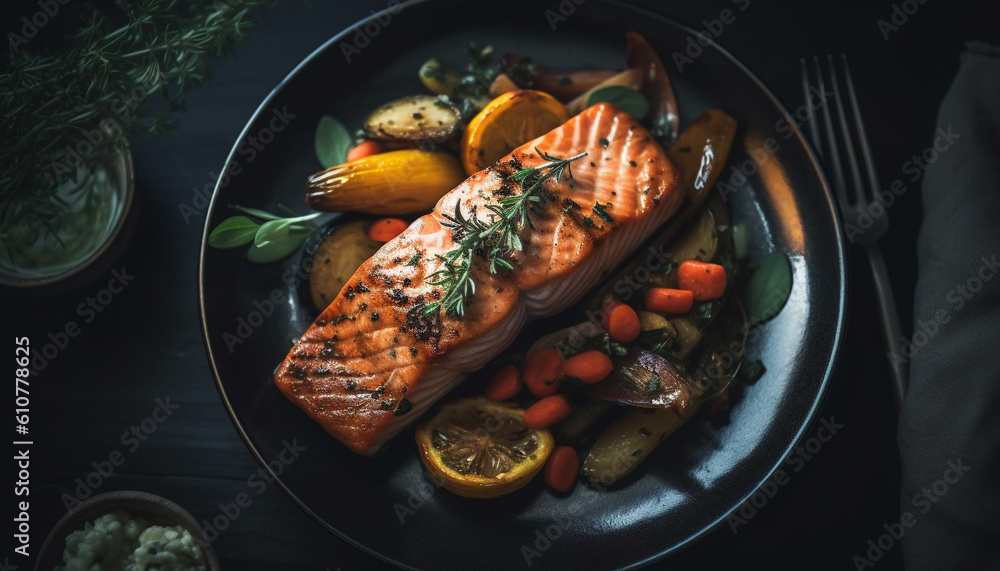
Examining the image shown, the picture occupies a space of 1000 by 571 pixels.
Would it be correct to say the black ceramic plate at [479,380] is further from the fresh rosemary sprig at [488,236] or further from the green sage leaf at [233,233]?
the fresh rosemary sprig at [488,236]

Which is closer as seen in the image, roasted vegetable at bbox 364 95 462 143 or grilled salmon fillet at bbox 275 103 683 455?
grilled salmon fillet at bbox 275 103 683 455

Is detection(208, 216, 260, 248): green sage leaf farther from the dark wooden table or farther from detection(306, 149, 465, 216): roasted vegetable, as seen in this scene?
the dark wooden table

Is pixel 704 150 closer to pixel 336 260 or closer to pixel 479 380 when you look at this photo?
pixel 479 380

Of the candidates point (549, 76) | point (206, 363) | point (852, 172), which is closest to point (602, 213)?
point (549, 76)

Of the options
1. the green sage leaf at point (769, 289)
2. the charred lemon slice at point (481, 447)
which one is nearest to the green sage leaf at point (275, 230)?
the charred lemon slice at point (481, 447)

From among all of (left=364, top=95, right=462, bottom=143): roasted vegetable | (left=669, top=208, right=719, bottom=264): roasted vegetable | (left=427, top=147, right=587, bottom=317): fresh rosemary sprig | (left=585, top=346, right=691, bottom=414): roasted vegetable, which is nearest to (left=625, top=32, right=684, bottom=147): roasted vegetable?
(left=669, top=208, right=719, bottom=264): roasted vegetable

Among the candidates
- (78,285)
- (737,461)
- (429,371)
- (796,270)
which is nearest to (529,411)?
(429,371)
